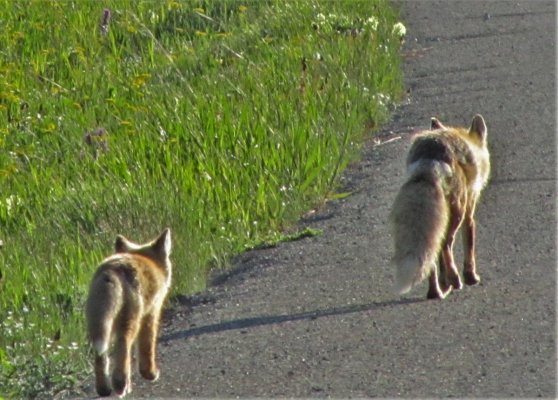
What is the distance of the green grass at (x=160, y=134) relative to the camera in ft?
25.7

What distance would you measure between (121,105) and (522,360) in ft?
18.2

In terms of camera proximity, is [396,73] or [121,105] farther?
[396,73]

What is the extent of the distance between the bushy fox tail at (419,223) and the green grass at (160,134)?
3.99ft

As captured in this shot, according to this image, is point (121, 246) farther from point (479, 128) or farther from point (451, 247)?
point (479, 128)

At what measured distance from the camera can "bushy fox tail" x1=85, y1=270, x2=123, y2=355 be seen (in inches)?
236

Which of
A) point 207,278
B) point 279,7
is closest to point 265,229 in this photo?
point 207,278

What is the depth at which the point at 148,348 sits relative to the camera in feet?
21.3

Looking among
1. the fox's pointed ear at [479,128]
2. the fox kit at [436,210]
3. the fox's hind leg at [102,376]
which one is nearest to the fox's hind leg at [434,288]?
the fox kit at [436,210]

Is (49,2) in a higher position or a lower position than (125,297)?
lower

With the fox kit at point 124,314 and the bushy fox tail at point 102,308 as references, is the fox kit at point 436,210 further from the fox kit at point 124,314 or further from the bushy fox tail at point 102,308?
the bushy fox tail at point 102,308

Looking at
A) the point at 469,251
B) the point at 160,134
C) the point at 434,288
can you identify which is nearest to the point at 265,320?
the point at 434,288

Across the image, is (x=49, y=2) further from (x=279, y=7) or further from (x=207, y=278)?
(x=207, y=278)

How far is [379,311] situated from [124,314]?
150 cm

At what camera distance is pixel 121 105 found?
11250 millimetres
